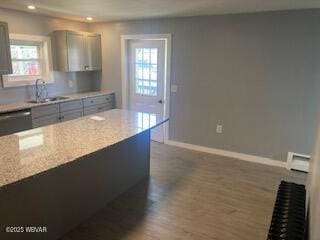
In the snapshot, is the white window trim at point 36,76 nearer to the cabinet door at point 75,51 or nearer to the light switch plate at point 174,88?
the cabinet door at point 75,51

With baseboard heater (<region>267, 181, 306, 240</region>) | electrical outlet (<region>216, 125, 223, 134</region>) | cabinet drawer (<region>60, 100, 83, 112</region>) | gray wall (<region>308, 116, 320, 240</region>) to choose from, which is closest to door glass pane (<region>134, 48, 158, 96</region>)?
cabinet drawer (<region>60, 100, 83, 112</region>)

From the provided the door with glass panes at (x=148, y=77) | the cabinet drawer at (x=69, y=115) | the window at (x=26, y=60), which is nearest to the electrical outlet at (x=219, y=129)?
the door with glass panes at (x=148, y=77)

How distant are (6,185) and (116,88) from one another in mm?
4088

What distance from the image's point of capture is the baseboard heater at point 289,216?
65.2 inches

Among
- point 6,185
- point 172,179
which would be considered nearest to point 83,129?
point 6,185

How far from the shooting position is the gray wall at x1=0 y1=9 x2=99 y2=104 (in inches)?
159

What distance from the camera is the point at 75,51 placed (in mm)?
4805

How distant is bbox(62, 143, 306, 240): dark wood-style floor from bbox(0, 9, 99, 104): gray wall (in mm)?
2488

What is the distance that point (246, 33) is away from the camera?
3914 millimetres

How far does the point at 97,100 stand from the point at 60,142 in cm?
293

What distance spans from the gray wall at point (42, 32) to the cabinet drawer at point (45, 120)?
63 cm

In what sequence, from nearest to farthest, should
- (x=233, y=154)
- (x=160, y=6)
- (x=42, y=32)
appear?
1. (x=160, y=6)
2. (x=233, y=154)
3. (x=42, y=32)

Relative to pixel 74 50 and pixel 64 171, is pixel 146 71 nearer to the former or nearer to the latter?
pixel 74 50

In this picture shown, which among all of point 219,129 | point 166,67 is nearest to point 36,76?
point 166,67
